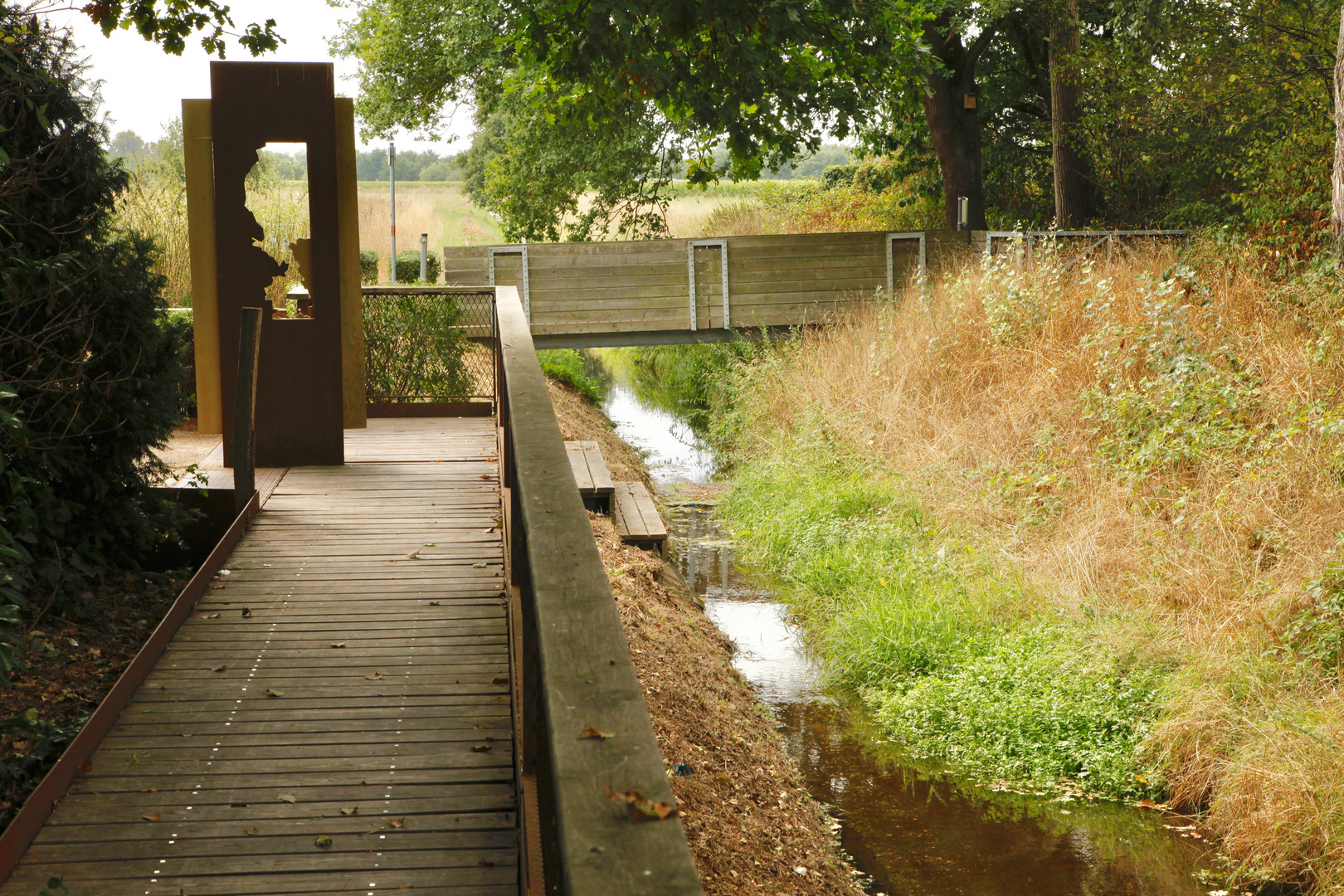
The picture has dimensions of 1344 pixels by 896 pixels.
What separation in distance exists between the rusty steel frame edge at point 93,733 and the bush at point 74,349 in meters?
0.63

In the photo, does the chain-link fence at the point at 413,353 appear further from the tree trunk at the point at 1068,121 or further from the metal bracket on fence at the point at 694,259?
the tree trunk at the point at 1068,121

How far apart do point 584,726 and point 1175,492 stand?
718 centimetres

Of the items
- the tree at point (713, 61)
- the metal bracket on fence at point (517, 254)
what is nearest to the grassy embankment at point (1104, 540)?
the tree at point (713, 61)

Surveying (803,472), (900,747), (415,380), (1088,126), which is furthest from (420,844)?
(1088,126)

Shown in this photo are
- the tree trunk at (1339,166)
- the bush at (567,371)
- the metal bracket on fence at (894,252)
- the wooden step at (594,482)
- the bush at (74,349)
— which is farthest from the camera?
the bush at (567,371)

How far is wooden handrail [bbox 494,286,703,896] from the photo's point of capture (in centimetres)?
124

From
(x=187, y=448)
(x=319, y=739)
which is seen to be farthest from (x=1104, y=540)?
(x=187, y=448)

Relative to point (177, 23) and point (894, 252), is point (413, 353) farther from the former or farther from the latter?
point (894, 252)

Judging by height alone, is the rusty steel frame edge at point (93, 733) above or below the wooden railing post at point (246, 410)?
below

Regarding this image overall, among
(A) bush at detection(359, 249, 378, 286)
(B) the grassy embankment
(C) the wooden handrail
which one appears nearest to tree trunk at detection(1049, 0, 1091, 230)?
Answer: (B) the grassy embankment

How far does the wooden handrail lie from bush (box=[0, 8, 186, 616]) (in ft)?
10.4

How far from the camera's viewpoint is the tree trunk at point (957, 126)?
18281mm

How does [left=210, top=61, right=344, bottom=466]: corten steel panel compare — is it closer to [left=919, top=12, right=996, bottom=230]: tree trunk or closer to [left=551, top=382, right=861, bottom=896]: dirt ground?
[left=551, top=382, right=861, bottom=896]: dirt ground

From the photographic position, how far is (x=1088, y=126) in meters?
15.9
